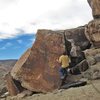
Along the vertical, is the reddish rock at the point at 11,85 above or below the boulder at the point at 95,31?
below

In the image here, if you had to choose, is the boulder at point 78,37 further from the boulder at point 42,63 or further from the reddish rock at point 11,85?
the reddish rock at point 11,85

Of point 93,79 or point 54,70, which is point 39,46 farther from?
point 93,79

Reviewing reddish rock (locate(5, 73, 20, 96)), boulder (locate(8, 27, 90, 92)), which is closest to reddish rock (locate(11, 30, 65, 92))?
boulder (locate(8, 27, 90, 92))

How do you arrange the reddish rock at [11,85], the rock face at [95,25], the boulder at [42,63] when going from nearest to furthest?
1. the boulder at [42,63]
2. the reddish rock at [11,85]
3. the rock face at [95,25]

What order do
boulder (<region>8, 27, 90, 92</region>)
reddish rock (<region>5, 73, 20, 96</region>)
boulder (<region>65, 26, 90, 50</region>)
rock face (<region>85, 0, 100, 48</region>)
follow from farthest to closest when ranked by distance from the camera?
1. boulder (<region>65, 26, 90, 50</region>)
2. rock face (<region>85, 0, 100, 48</region>)
3. reddish rock (<region>5, 73, 20, 96</region>)
4. boulder (<region>8, 27, 90, 92</region>)

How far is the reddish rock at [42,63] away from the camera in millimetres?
8669

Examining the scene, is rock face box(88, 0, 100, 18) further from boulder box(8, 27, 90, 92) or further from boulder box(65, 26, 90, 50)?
boulder box(8, 27, 90, 92)

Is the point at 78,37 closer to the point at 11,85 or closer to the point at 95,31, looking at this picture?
the point at 95,31

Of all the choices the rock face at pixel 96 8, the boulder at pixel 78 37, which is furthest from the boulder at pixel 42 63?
the boulder at pixel 78 37

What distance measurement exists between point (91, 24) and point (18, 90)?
36.6 feet

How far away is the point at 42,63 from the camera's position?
8914 mm

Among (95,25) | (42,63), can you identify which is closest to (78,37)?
(95,25)

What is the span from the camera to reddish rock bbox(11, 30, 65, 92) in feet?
28.4

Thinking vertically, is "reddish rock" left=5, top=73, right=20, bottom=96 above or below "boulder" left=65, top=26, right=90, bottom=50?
below
